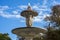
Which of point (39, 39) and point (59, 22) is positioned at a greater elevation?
point (59, 22)

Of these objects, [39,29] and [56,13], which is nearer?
[39,29]

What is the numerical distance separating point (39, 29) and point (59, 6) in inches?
632

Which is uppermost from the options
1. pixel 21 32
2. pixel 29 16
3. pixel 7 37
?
pixel 29 16

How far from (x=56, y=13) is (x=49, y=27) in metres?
2.50

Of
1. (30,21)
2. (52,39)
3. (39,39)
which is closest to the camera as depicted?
(30,21)

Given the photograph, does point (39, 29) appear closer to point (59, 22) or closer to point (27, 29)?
point (27, 29)

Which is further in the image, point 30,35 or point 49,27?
point 49,27

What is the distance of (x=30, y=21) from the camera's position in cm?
1839

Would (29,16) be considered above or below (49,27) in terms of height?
above

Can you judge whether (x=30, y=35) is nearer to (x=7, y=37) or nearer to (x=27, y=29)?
(x=27, y=29)

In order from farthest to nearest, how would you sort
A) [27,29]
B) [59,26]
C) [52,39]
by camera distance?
[59,26] → [52,39] → [27,29]

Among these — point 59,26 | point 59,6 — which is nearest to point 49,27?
point 59,26

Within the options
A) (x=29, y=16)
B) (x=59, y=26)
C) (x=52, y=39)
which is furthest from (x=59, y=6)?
(x=29, y=16)

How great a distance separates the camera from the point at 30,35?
17.4m
